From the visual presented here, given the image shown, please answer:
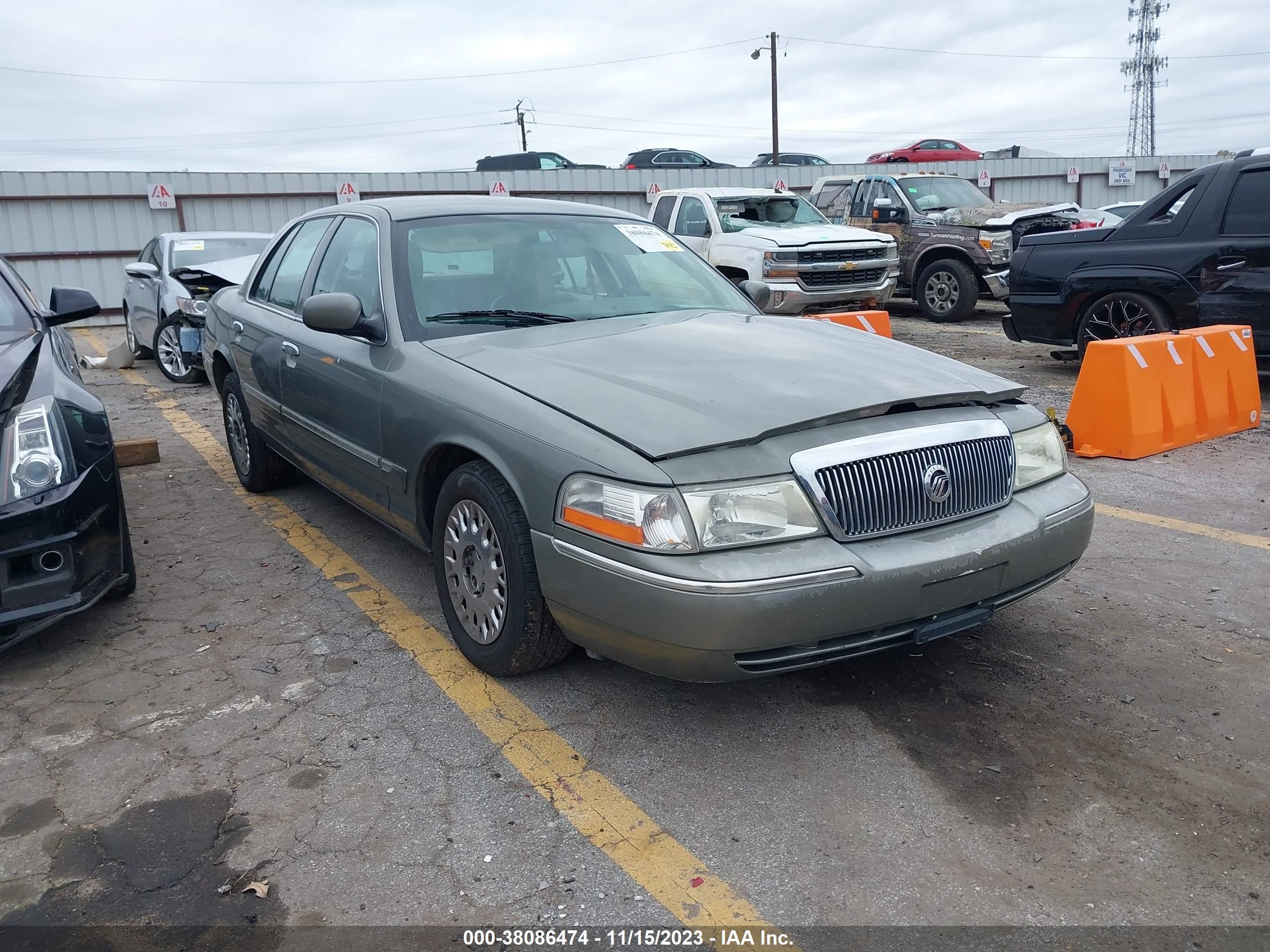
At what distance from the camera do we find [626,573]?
105 inches

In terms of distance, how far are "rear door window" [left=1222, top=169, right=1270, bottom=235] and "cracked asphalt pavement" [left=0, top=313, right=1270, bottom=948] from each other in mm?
4134

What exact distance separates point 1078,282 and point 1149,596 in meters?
4.74

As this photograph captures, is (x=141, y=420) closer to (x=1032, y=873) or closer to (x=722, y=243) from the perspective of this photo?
(x=722, y=243)

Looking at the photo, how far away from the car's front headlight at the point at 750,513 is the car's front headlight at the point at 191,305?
324 inches

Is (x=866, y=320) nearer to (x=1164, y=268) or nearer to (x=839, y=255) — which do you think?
(x=1164, y=268)

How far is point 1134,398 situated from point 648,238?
344 centimetres

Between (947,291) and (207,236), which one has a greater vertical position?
(207,236)

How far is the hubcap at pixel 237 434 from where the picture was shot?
5750 mm

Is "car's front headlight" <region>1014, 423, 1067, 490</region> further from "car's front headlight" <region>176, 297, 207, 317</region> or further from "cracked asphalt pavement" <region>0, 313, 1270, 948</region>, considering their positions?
"car's front headlight" <region>176, 297, 207, 317</region>

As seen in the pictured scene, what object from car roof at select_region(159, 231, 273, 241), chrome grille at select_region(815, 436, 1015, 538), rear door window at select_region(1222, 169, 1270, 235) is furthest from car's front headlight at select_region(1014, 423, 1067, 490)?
car roof at select_region(159, 231, 273, 241)

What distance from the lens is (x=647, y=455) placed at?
106 inches

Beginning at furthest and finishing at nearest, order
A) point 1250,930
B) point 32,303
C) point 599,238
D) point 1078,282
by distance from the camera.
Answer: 1. point 1078,282
2. point 32,303
3. point 599,238
4. point 1250,930

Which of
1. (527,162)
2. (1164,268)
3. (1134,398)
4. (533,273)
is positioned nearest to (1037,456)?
(533,273)

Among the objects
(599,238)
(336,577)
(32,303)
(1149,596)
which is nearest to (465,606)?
(336,577)
